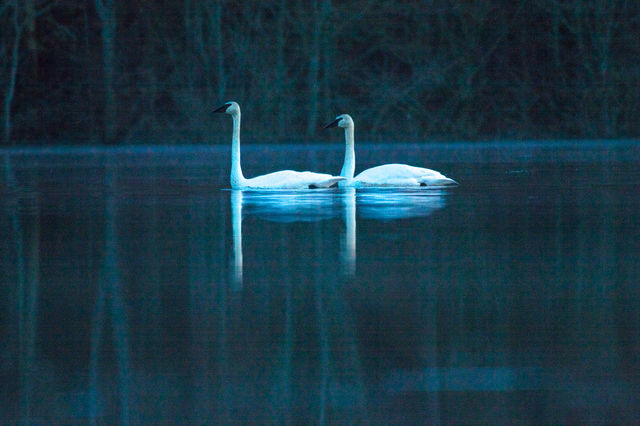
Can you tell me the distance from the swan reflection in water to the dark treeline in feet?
72.1

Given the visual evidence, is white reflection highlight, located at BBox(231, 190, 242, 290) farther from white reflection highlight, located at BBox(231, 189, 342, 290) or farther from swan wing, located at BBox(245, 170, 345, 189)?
swan wing, located at BBox(245, 170, 345, 189)

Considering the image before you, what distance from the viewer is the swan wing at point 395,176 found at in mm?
14203

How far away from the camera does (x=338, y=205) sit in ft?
40.1

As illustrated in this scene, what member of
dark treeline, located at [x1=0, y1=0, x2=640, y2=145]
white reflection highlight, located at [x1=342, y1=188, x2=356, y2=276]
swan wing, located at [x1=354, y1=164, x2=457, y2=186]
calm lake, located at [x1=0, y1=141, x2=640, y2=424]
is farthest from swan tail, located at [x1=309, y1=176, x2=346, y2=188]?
dark treeline, located at [x1=0, y1=0, x2=640, y2=145]

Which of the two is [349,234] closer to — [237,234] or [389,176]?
[237,234]

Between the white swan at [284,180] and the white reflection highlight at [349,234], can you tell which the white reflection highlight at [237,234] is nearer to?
the white swan at [284,180]

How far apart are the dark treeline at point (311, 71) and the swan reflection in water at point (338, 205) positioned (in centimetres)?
2197

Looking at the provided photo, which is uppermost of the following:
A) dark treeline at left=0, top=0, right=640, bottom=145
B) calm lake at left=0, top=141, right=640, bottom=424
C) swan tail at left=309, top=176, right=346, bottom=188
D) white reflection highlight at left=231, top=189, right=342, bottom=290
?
dark treeline at left=0, top=0, right=640, bottom=145

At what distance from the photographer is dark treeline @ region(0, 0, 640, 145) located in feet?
120

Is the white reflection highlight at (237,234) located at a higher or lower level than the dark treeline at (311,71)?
lower

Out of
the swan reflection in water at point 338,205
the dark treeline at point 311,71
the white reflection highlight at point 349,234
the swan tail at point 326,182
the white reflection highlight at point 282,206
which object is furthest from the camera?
the dark treeline at point 311,71

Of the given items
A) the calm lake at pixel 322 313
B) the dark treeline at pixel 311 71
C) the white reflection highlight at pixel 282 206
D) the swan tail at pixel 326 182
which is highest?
the dark treeline at pixel 311 71

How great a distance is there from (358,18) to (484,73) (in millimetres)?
4133

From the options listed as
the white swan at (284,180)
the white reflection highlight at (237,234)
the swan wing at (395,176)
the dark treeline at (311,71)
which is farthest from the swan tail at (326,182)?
the dark treeline at (311,71)
